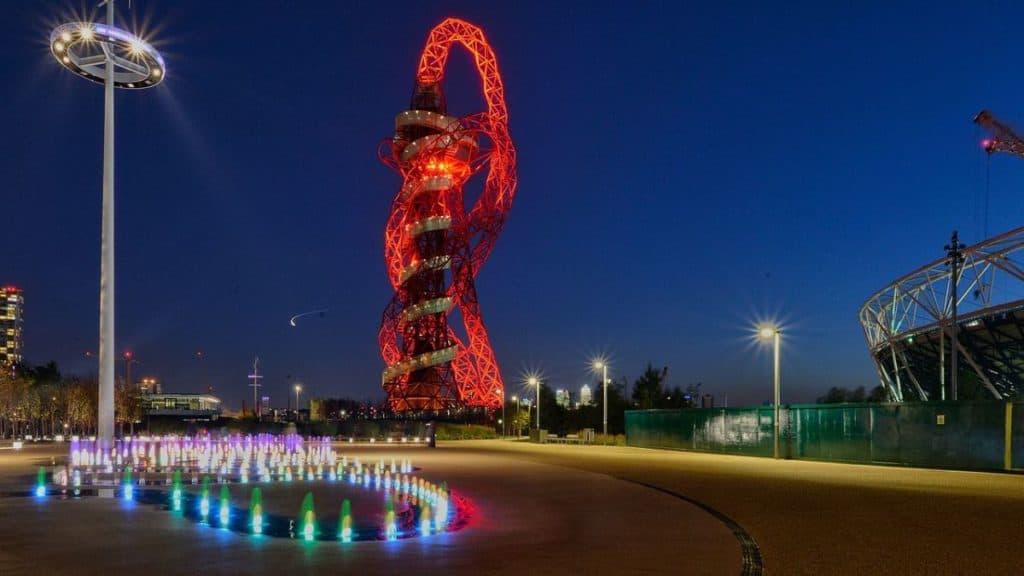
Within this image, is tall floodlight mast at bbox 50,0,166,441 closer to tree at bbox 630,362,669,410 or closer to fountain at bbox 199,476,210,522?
fountain at bbox 199,476,210,522

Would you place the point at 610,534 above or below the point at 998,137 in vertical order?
below

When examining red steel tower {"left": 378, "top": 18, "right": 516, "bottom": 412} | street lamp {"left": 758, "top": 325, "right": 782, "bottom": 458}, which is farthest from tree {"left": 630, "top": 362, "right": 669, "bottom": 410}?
street lamp {"left": 758, "top": 325, "right": 782, "bottom": 458}

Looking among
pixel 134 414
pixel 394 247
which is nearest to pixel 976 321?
pixel 394 247

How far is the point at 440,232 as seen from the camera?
75.2 metres

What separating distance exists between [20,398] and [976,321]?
240ft

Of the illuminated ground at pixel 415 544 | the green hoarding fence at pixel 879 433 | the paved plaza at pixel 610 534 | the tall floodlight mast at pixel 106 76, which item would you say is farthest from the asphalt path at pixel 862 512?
the tall floodlight mast at pixel 106 76

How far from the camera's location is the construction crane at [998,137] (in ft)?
300

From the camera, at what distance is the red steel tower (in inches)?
2633

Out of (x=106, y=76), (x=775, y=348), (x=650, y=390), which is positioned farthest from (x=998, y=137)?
(x=106, y=76)

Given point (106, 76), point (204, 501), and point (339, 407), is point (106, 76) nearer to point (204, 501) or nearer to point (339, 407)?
point (204, 501)

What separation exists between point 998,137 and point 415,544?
322 ft

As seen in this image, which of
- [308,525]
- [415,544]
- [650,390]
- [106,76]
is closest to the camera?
[415,544]

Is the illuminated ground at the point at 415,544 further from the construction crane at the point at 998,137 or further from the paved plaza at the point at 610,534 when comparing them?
the construction crane at the point at 998,137

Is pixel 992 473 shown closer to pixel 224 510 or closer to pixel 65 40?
pixel 224 510
